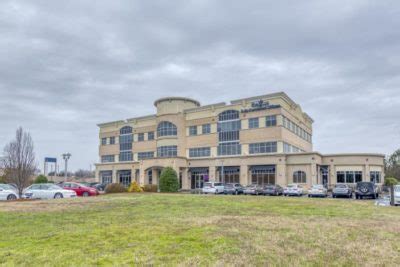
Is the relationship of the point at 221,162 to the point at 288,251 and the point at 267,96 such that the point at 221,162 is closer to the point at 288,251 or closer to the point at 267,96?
the point at 267,96

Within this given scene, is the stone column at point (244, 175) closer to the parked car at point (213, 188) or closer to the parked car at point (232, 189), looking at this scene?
the parked car at point (232, 189)

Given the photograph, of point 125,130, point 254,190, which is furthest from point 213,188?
point 125,130

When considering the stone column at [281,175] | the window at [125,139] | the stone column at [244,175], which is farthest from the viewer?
the window at [125,139]

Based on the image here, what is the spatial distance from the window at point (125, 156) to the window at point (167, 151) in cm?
1021

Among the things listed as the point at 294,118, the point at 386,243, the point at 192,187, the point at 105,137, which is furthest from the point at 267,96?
the point at 386,243

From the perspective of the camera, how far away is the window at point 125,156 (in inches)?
2862

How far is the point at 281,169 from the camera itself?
50.8m

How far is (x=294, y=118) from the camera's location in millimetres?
59875

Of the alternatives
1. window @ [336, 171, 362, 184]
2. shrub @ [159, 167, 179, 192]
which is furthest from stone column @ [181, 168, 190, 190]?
window @ [336, 171, 362, 184]

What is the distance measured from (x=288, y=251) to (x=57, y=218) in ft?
31.3

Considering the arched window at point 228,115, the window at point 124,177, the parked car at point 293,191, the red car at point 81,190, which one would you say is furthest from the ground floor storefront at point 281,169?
the red car at point 81,190

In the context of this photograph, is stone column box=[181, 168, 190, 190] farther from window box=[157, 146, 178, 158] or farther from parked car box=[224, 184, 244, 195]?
parked car box=[224, 184, 244, 195]

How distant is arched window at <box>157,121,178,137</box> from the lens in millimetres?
63500

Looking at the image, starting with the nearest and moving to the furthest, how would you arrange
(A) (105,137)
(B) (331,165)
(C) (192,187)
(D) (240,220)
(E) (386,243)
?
(E) (386,243) < (D) (240,220) < (B) (331,165) < (C) (192,187) < (A) (105,137)
